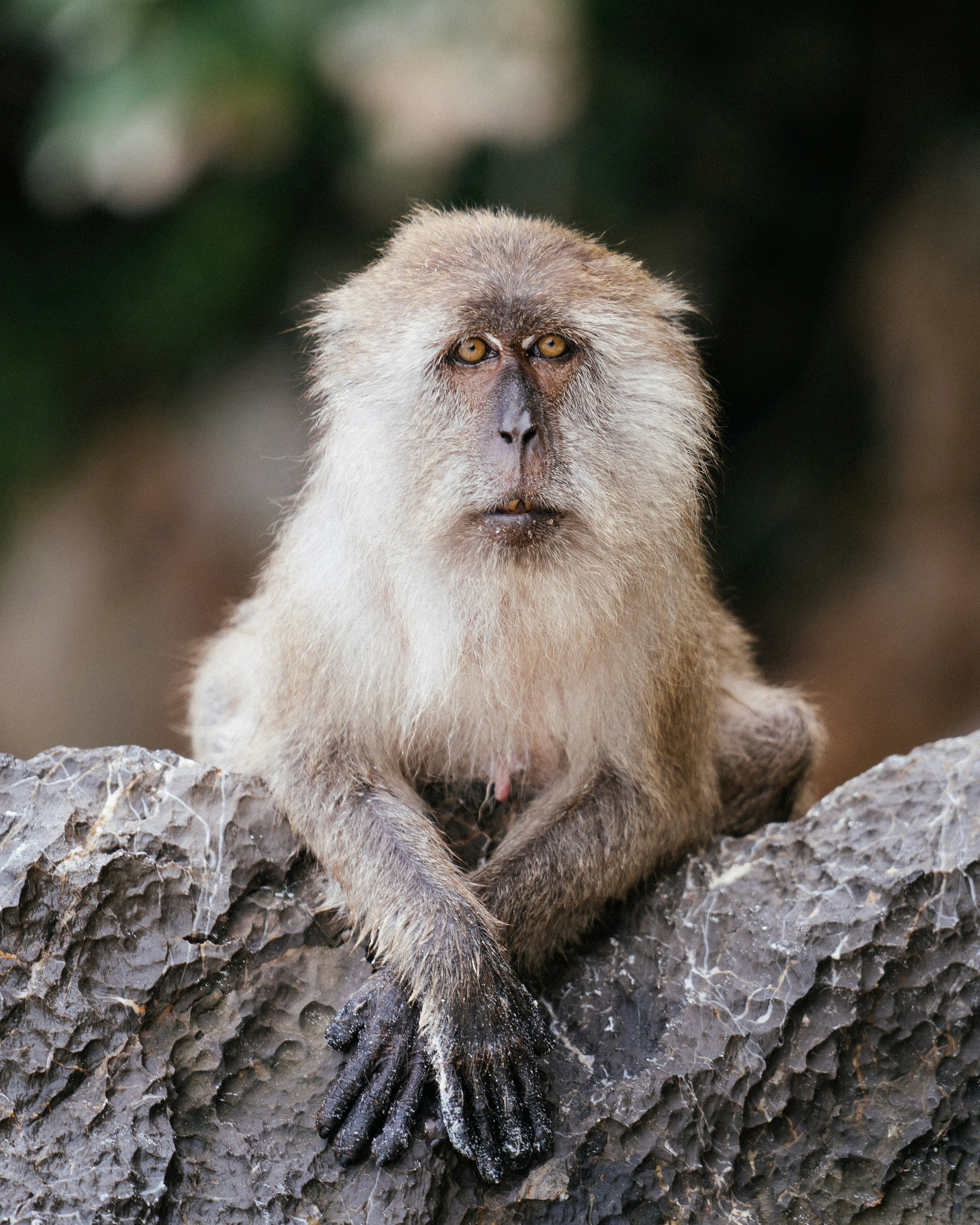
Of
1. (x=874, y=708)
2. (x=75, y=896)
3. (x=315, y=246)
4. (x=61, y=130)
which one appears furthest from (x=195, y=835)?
(x=874, y=708)

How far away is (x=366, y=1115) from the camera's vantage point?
12.1 ft

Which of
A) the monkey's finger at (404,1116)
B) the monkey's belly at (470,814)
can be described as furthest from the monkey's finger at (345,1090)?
the monkey's belly at (470,814)

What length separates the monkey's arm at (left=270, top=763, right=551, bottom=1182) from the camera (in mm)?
3676

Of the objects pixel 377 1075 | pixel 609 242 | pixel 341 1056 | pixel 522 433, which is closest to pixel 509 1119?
pixel 377 1075

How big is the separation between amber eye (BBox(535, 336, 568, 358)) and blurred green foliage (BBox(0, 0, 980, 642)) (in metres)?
4.01

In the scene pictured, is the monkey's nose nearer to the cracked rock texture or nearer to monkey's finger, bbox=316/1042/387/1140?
the cracked rock texture

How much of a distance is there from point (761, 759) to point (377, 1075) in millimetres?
2099

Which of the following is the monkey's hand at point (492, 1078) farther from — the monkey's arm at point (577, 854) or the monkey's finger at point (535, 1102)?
the monkey's arm at point (577, 854)

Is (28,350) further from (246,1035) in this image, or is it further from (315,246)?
(246,1035)

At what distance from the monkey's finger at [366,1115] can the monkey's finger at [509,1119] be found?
0.29 meters

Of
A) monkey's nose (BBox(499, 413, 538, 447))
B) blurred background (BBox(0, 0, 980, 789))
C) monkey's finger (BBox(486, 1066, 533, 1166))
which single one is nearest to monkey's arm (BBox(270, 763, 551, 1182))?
monkey's finger (BBox(486, 1066, 533, 1166))

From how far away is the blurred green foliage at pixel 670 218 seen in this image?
8.06 metres

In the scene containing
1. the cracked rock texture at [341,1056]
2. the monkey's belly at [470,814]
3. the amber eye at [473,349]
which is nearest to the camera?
the cracked rock texture at [341,1056]

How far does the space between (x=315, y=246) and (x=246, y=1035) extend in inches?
247
